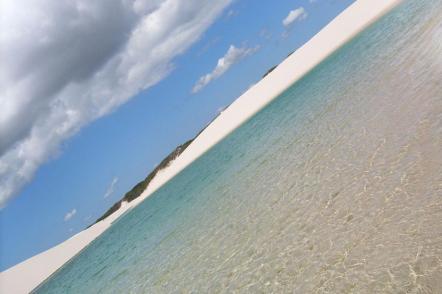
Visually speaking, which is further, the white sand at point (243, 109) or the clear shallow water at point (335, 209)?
the white sand at point (243, 109)

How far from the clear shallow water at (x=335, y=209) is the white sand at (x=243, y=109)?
92.2 ft

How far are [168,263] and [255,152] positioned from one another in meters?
11.5

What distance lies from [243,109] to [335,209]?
202 feet

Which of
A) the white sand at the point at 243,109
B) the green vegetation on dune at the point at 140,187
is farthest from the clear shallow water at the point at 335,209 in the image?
the green vegetation on dune at the point at 140,187

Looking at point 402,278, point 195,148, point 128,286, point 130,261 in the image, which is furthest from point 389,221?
point 195,148

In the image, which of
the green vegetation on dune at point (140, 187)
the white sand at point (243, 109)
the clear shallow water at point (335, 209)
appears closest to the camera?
the clear shallow water at point (335, 209)

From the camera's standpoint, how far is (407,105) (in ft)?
48.5

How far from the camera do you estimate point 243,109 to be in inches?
2840

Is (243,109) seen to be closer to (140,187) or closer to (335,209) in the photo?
(140,187)

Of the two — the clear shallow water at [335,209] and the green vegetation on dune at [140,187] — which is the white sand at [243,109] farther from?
the clear shallow water at [335,209]

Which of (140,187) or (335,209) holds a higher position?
(140,187)

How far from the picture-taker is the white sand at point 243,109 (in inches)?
1943

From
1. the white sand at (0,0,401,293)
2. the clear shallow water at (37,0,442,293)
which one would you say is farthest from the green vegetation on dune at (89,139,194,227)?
the clear shallow water at (37,0,442,293)

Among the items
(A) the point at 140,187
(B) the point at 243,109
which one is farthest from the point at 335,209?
(A) the point at 140,187
